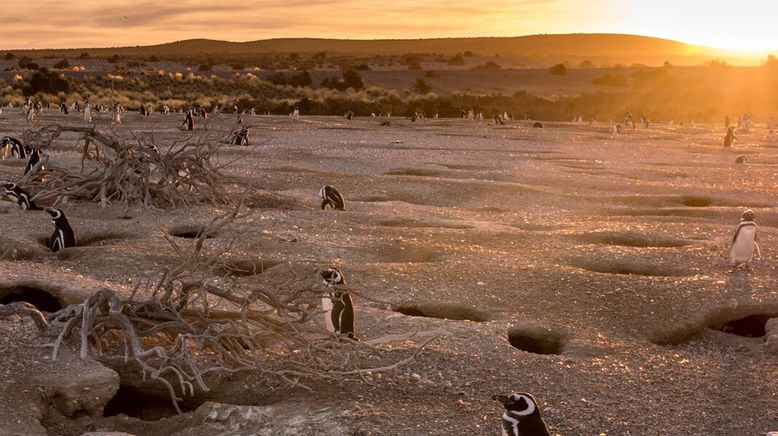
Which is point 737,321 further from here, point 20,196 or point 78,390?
point 20,196

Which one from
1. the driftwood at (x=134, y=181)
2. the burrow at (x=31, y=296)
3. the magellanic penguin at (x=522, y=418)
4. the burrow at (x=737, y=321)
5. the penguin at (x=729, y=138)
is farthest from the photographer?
the penguin at (x=729, y=138)

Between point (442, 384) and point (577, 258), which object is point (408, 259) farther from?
point (442, 384)

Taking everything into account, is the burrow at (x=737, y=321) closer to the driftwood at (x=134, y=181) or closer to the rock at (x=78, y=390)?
the rock at (x=78, y=390)

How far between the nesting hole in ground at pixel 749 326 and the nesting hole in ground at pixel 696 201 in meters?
6.78

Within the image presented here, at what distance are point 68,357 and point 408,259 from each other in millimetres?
4277

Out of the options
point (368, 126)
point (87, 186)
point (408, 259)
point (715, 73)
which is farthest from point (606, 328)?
point (715, 73)

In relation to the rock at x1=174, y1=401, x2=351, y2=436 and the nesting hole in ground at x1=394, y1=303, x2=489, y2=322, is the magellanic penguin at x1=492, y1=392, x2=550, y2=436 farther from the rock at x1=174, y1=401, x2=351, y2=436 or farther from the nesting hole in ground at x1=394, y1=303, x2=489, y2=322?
the nesting hole in ground at x1=394, y1=303, x2=489, y2=322

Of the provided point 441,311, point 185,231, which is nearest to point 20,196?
point 185,231

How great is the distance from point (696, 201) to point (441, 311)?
333 inches

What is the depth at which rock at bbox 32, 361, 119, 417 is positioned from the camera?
5391 millimetres

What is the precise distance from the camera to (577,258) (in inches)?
371

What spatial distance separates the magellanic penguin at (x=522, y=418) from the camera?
15.8ft

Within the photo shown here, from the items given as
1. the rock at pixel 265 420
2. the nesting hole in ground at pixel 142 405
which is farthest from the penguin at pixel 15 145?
the rock at pixel 265 420

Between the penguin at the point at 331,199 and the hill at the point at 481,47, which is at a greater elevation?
the hill at the point at 481,47
